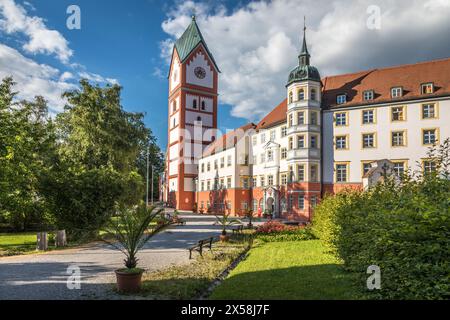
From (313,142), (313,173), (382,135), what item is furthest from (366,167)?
(313,142)

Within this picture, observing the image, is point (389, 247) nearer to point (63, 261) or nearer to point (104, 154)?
point (63, 261)

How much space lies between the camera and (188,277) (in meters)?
10.4

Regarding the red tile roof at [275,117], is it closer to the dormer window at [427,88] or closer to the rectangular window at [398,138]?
the rectangular window at [398,138]

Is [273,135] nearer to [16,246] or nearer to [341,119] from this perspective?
[341,119]

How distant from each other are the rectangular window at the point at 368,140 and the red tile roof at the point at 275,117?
30.6ft

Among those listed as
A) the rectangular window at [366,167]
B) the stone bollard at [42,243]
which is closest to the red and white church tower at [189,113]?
the rectangular window at [366,167]

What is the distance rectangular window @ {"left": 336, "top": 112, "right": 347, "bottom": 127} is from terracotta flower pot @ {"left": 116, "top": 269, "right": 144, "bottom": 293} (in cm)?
3152

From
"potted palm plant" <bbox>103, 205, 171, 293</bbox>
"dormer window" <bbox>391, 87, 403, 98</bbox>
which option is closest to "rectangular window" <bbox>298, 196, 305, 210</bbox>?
"dormer window" <bbox>391, 87, 403, 98</bbox>

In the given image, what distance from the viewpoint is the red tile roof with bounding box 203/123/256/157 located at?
49.2 m

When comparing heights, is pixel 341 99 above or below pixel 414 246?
above

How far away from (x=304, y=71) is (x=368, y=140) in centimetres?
1021

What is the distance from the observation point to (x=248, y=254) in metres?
15.2

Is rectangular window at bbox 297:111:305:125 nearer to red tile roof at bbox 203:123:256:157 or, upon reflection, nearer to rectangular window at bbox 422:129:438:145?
rectangular window at bbox 422:129:438:145
